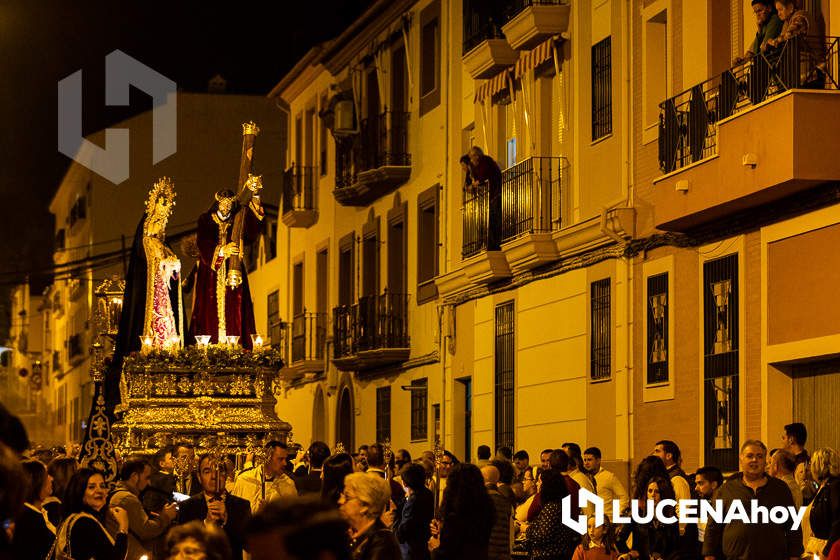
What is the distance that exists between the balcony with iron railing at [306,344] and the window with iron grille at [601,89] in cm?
1522

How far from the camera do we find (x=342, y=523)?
502 cm

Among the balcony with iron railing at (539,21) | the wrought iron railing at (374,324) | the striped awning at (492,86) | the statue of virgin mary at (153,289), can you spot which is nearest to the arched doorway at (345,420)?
the wrought iron railing at (374,324)

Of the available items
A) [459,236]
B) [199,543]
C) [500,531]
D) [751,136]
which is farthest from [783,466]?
[459,236]

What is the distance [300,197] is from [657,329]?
19.6 m

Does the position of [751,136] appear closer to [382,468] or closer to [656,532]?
[382,468]

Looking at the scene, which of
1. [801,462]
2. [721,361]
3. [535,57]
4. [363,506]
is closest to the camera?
[363,506]

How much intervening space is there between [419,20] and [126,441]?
13341mm

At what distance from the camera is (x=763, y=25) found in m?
17.6

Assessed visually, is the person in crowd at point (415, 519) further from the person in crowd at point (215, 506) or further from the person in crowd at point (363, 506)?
the person in crowd at point (363, 506)

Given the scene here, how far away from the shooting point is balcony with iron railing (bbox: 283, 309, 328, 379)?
124 feet

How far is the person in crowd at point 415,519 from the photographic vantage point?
12445mm

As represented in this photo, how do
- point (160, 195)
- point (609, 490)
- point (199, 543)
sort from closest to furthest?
point (199, 543), point (609, 490), point (160, 195)

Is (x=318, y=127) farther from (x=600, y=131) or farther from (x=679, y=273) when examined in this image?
(x=679, y=273)

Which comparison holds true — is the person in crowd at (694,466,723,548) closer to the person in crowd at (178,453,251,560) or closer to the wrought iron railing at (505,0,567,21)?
the person in crowd at (178,453,251,560)
